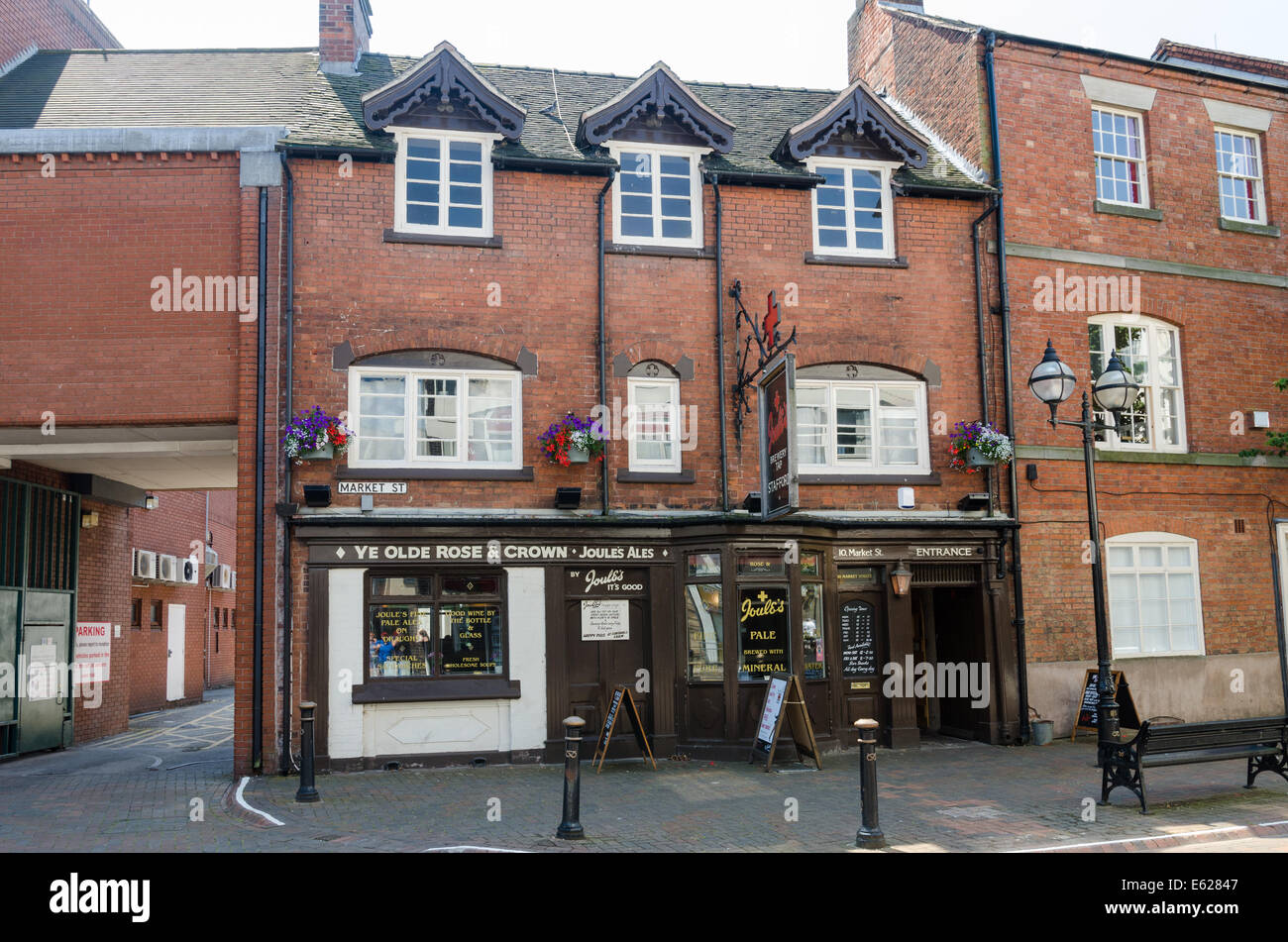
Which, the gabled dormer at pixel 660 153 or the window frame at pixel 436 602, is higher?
the gabled dormer at pixel 660 153

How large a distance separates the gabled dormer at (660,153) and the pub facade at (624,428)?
0.13 ft

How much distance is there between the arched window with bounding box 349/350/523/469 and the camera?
46.5 feet

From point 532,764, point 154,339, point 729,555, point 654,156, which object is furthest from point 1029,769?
point 154,339

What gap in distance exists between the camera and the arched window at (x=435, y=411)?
14.2m

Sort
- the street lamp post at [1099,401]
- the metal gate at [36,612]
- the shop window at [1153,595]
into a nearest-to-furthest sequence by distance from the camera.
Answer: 1. the street lamp post at [1099,401]
2. the metal gate at [36,612]
3. the shop window at [1153,595]

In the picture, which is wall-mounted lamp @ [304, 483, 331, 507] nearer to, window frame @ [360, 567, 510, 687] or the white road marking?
window frame @ [360, 567, 510, 687]

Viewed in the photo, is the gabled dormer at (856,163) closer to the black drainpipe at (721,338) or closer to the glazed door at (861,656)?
the black drainpipe at (721,338)

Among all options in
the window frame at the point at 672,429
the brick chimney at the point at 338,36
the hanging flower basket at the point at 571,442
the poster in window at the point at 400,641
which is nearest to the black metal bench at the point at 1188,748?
the window frame at the point at 672,429

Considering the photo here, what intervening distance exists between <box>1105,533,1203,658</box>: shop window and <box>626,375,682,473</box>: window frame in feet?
22.6

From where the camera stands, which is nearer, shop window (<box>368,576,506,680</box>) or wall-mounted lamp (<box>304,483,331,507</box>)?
wall-mounted lamp (<box>304,483,331,507</box>)

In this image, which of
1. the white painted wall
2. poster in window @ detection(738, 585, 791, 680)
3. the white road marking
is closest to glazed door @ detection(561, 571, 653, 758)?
the white painted wall

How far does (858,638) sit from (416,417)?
708cm

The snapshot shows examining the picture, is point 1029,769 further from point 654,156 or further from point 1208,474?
point 654,156

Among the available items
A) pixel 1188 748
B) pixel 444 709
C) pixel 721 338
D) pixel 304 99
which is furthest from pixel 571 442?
pixel 1188 748
